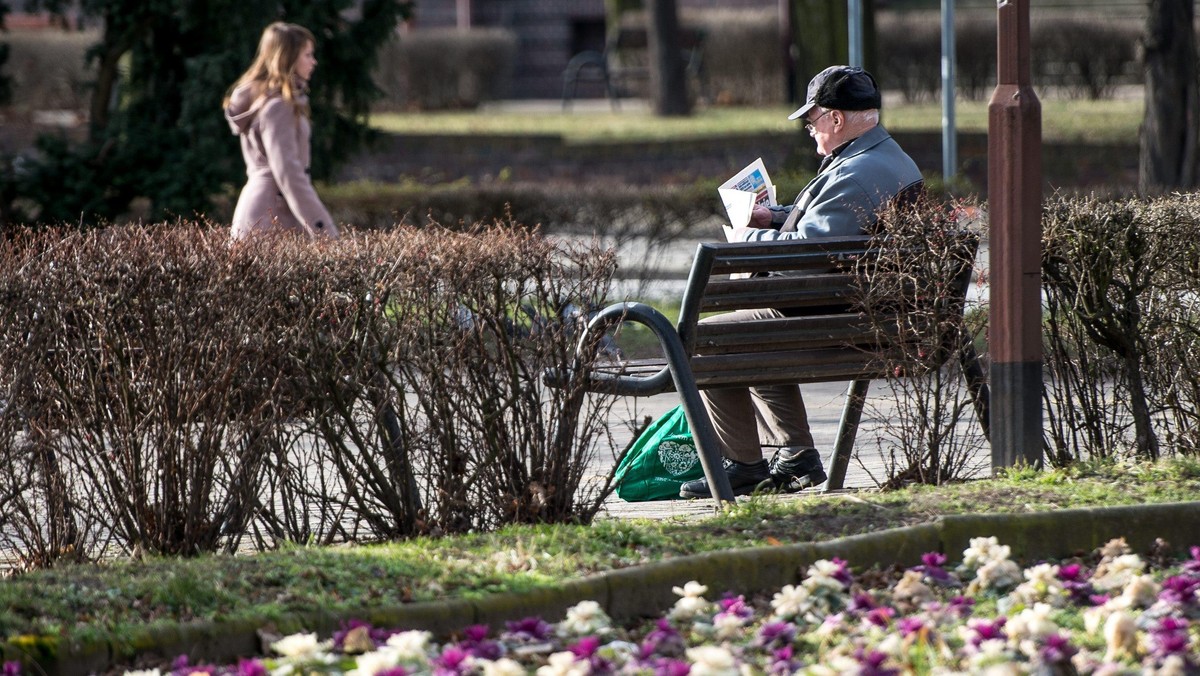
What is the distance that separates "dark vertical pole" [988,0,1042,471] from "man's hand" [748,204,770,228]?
0.95 m

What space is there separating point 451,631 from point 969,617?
1.26 meters

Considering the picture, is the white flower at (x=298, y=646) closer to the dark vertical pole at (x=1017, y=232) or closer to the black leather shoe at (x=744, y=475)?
the black leather shoe at (x=744, y=475)

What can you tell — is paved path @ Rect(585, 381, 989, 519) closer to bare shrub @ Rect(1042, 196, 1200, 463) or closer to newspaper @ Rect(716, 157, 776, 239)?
bare shrub @ Rect(1042, 196, 1200, 463)

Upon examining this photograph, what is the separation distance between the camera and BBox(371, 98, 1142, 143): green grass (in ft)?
70.5

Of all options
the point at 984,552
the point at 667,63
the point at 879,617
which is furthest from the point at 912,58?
the point at 879,617

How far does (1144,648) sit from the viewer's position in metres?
3.72

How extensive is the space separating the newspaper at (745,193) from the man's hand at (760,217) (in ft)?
0.10

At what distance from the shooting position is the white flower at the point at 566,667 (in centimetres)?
349

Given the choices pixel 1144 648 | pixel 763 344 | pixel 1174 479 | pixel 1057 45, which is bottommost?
pixel 1144 648

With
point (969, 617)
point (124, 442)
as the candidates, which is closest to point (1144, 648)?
point (969, 617)

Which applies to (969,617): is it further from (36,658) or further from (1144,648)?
(36,658)

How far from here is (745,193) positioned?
594cm

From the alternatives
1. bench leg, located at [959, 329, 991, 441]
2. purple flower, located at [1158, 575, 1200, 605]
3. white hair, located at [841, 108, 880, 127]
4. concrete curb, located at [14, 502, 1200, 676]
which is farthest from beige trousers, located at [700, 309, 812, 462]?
purple flower, located at [1158, 575, 1200, 605]

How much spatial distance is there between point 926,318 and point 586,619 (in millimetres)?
2007
